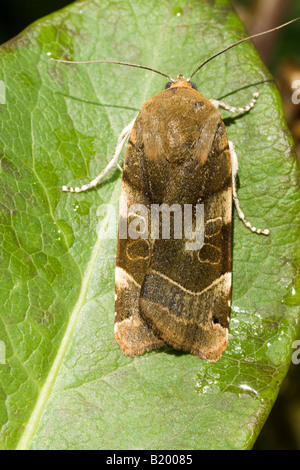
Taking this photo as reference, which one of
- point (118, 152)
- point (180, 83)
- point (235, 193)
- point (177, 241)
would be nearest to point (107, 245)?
point (177, 241)

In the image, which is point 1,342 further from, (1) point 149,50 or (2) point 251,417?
(1) point 149,50

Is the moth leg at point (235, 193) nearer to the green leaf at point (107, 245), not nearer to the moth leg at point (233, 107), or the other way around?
the green leaf at point (107, 245)

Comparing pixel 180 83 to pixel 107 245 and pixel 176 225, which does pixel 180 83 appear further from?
pixel 107 245

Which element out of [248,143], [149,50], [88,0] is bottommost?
[248,143]

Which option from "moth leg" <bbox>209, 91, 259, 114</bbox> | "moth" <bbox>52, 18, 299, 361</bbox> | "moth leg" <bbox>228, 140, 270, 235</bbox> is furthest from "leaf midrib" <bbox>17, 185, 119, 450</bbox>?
"moth leg" <bbox>209, 91, 259, 114</bbox>

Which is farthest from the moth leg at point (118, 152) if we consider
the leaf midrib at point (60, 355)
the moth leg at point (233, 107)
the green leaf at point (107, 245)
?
the moth leg at point (233, 107)

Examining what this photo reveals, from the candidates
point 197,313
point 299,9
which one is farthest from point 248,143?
point 299,9
